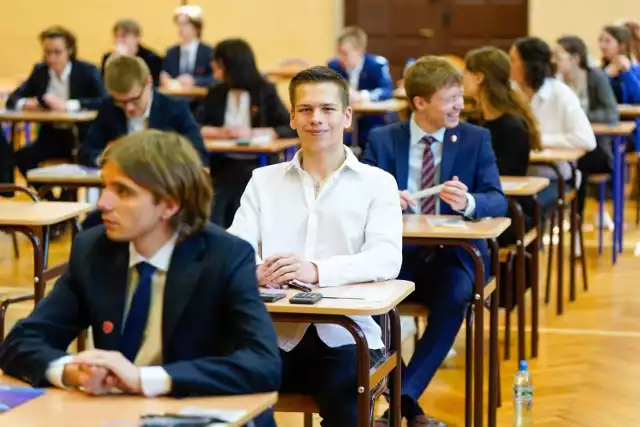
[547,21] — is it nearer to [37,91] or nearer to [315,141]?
[37,91]

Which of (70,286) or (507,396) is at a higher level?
(70,286)

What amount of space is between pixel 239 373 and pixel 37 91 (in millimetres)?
7334

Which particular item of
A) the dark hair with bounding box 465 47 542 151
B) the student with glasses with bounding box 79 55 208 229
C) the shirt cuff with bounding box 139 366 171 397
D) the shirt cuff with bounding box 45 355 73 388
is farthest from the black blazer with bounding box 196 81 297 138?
the shirt cuff with bounding box 139 366 171 397

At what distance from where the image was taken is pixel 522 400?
477 centimetres

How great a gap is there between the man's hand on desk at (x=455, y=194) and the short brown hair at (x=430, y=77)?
42cm

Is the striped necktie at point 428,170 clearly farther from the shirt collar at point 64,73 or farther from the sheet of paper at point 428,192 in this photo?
the shirt collar at point 64,73

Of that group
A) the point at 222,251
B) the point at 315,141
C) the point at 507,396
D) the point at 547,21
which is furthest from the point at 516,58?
the point at 547,21

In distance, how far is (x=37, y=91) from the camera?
936cm

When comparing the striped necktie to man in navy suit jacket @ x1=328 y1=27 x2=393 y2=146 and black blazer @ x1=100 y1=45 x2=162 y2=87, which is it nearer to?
man in navy suit jacket @ x1=328 y1=27 x2=393 y2=146

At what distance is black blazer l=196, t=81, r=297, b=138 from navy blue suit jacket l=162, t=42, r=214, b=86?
355 centimetres

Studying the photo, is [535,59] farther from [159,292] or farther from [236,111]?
[159,292]

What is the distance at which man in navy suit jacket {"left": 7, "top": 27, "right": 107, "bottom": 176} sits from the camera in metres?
8.91

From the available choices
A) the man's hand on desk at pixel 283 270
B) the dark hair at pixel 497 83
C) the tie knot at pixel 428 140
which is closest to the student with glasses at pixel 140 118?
the dark hair at pixel 497 83

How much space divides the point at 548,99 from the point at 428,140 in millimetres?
2640
